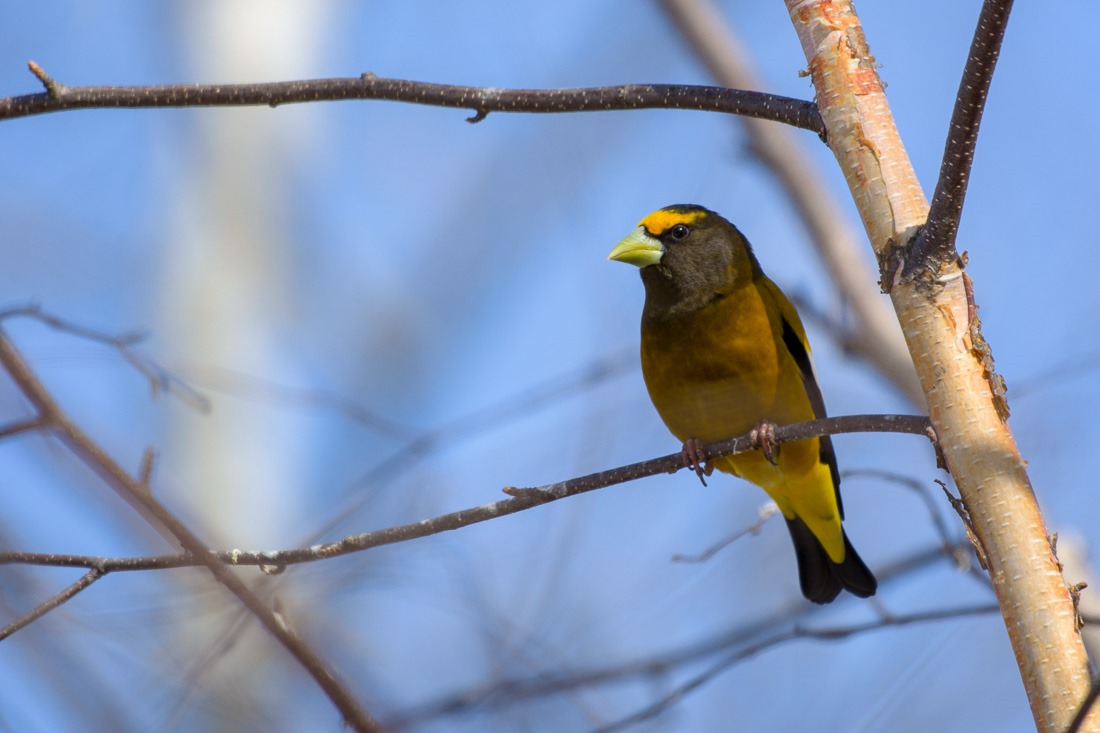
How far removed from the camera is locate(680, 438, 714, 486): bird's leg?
3.30 metres

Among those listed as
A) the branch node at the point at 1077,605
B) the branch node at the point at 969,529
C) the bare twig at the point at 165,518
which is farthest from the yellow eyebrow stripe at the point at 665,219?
the bare twig at the point at 165,518

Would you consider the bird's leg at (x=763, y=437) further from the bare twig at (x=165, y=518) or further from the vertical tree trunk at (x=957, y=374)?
the bare twig at (x=165, y=518)

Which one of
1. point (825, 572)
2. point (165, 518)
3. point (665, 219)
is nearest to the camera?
point (165, 518)

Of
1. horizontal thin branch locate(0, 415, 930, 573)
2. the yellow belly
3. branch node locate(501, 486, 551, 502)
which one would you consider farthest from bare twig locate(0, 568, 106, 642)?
the yellow belly

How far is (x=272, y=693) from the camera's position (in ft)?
8.66

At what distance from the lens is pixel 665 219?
416 cm

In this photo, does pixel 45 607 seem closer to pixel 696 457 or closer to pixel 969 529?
pixel 969 529

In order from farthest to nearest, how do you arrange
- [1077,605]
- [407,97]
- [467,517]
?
[407,97], [467,517], [1077,605]

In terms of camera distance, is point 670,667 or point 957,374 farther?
point 670,667

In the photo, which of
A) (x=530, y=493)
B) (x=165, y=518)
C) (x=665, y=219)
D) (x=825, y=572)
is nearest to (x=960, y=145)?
(x=530, y=493)

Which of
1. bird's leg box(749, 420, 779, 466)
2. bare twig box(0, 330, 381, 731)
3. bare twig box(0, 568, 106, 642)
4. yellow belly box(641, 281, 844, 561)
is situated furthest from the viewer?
yellow belly box(641, 281, 844, 561)

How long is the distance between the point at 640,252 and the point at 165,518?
291cm

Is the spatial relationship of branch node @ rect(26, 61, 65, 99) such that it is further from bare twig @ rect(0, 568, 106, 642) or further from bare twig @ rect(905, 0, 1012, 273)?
bare twig @ rect(905, 0, 1012, 273)

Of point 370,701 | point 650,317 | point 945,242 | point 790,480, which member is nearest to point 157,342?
point 650,317
